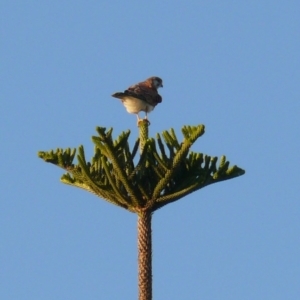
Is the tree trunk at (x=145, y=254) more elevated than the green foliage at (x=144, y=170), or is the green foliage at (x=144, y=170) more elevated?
the green foliage at (x=144, y=170)

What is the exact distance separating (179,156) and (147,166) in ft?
0.92

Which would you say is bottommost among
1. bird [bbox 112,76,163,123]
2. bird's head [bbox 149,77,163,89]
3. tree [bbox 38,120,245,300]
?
tree [bbox 38,120,245,300]

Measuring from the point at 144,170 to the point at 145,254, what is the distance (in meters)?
0.72

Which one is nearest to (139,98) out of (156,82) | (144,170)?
(156,82)

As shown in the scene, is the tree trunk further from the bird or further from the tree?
the bird

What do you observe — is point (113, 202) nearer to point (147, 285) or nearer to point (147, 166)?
point (147, 166)

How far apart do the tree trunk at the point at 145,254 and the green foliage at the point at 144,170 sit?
0.10m

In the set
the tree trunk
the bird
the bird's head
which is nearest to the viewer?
the tree trunk

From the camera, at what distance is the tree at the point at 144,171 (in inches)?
226

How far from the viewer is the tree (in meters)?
5.75

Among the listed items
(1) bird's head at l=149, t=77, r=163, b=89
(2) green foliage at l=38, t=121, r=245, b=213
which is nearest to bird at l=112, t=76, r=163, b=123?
(1) bird's head at l=149, t=77, r=163, b=89

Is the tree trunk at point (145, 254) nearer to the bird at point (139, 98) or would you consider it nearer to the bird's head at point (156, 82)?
the bird at point (139, 98)

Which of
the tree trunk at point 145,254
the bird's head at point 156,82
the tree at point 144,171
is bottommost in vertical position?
the tree trunk at point 145,254

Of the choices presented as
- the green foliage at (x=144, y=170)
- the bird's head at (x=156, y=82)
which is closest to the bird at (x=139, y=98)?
the bird's head at (x=156, y=82)
